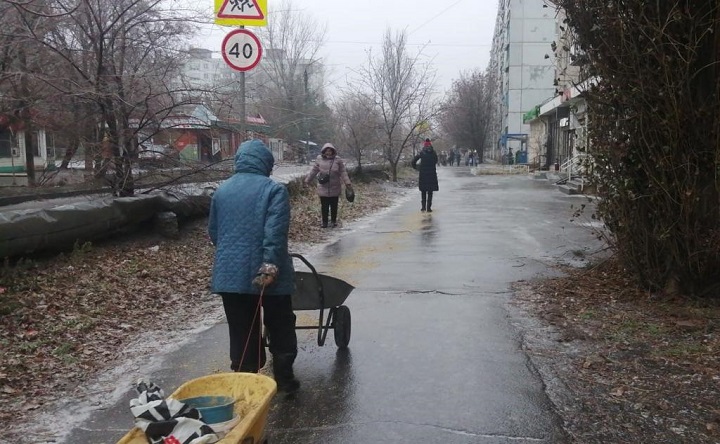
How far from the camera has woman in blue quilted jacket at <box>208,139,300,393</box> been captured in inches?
159

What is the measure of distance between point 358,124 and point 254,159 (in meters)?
25.2

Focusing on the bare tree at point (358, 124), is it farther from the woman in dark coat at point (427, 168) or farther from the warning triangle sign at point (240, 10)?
the warning triangle sign at point (240, 10)

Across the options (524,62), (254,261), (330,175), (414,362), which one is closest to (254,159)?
(254,261)

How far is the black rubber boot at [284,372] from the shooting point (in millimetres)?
4430

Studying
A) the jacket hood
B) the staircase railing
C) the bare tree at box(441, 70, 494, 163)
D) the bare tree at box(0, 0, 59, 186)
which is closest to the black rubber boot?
the jacket hood

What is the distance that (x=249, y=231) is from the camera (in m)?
4.09

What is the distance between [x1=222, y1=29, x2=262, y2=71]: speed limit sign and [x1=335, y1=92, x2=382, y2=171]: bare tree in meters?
19.9

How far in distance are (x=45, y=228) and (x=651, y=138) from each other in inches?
254

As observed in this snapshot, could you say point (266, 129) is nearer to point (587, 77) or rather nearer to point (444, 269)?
point (444, 269)

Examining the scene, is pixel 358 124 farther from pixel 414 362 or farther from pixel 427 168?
pixel 414 362

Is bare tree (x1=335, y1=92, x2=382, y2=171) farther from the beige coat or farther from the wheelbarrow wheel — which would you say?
the wheelbarrow wheel

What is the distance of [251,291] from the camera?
4.04 metres

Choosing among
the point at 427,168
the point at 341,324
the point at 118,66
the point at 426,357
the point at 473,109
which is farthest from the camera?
the point at 473,109

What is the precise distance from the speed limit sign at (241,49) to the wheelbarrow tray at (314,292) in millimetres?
3422
